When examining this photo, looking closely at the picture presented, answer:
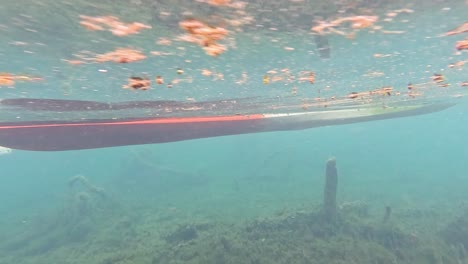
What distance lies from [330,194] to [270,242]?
5418 millimetres


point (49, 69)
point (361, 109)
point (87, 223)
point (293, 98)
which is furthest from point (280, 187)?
point (49, 69)

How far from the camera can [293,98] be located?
22719 millimetres

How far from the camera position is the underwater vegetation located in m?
13.0

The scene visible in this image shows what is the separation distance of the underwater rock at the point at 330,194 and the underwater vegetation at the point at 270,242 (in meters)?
0.06

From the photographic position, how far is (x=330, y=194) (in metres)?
17.2

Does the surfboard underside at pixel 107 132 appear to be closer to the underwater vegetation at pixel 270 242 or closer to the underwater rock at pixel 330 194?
the underwater vegetation at pixel 270 242

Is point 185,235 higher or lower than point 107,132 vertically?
lower

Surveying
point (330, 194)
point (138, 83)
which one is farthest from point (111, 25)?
point (330, 194)

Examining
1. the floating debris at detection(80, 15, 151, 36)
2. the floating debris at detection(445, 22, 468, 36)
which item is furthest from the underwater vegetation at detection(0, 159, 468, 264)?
the floating debris at detection(80, 15, 151, 36)

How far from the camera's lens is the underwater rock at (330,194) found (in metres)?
16.6

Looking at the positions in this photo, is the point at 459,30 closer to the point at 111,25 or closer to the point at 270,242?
the point at 270,242

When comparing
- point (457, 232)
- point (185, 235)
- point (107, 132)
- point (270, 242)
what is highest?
point (107, 132)

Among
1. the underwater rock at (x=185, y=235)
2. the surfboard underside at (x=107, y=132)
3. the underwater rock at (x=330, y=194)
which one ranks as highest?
the surfboard underside at (x=107, y=132)

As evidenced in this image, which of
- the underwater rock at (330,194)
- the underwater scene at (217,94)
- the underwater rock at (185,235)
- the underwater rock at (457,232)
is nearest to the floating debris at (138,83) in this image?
the underwater scene at (217,94)
